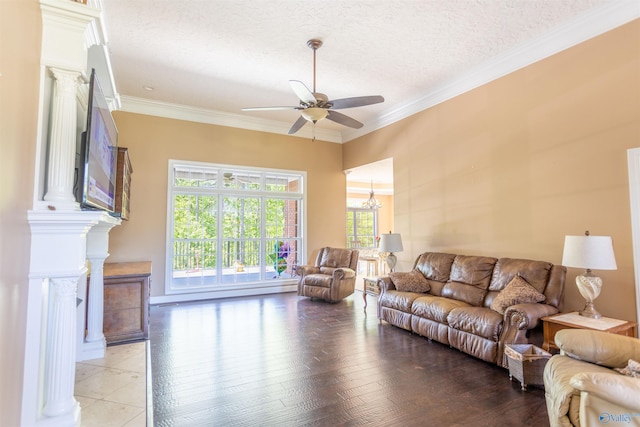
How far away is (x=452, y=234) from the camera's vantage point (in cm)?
492

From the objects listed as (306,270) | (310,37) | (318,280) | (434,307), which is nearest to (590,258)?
(434,307)

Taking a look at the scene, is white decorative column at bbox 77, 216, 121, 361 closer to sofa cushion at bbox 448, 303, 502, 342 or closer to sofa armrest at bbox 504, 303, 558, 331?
sofa cushion at bbox 448, 303, 502, 342

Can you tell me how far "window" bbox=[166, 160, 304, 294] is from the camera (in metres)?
6.04

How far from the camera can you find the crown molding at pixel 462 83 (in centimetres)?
326

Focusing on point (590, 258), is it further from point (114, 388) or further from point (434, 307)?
point (114, 388)

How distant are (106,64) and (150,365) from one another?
295cm

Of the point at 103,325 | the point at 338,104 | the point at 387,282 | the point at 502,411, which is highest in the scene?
the point at 338,104

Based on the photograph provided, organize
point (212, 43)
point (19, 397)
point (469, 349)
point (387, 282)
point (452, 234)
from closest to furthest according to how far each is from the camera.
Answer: point (19, 397) → point (469, 349) → point (212, 43) → point (387, 282) → point (452, 234)

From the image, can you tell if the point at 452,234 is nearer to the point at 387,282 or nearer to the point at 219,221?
the point at 387,282

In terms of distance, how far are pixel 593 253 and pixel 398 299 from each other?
83.5 inches

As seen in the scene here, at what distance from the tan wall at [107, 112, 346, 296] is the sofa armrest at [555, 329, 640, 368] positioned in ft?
17.9

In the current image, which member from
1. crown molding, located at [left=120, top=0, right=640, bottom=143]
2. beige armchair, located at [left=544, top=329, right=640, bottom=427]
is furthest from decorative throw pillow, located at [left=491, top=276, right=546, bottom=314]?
crown molding, located at [left=120, top=0, right=640, bottom=143]

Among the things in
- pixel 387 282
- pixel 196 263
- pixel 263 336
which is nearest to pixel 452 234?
pixel 387 282

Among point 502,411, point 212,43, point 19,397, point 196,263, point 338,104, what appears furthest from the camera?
point 196,263
